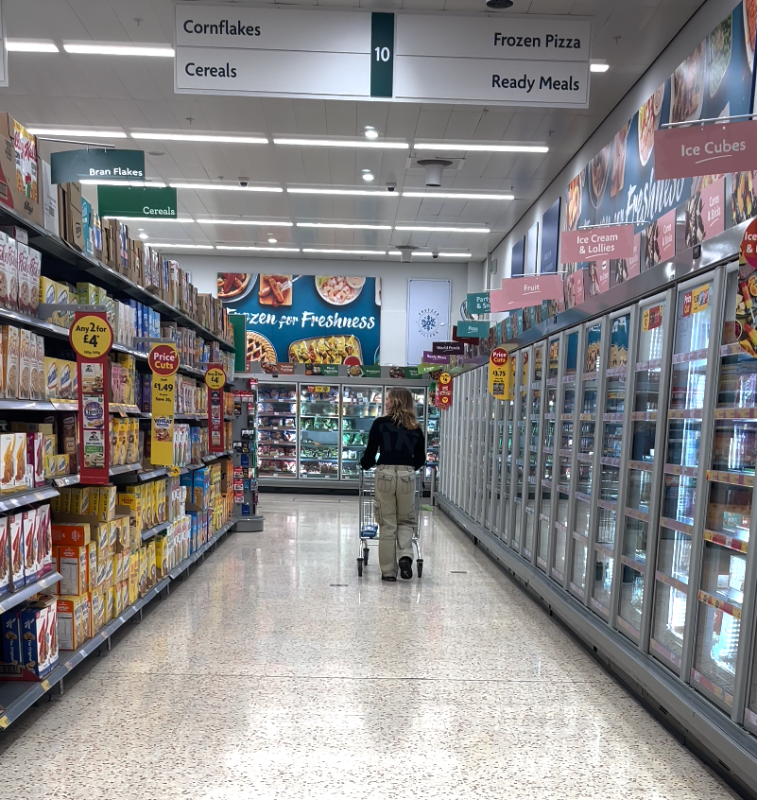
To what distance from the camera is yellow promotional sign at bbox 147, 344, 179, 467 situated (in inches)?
195

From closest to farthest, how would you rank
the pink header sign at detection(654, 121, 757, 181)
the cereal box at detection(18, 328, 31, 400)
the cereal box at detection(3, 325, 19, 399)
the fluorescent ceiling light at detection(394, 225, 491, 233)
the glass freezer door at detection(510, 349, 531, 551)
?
the pink header sign at detection(654, 121, 757, 181)
the cereal box at detection(3, 325, 19, 399)
the cereal box at detection(18, 328, 31, 400)
the glass freezer door at detection(510, 349, 531, 551)
the fluorescent ceiling light at detection(394, 225, 491, 233)

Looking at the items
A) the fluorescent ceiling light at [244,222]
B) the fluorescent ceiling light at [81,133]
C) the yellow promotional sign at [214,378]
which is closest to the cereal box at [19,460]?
the yellow promotional sign at [214,378]

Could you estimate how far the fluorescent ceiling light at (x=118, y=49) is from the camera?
660cm

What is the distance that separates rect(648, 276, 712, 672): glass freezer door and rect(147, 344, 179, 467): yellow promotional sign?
125 inches

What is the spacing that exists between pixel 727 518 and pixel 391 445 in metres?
3.62

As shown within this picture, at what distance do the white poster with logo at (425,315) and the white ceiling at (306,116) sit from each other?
3.53m

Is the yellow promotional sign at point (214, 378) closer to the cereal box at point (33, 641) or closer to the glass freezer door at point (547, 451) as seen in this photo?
the glass freezer door at point (547, 451)

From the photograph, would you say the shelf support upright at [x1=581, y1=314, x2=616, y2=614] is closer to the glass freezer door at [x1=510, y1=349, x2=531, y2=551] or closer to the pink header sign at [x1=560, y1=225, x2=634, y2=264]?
the pink header sign at [x1=560, y1=225, x2=634, y2=264]

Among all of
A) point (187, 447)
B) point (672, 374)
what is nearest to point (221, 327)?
point (187, 447)

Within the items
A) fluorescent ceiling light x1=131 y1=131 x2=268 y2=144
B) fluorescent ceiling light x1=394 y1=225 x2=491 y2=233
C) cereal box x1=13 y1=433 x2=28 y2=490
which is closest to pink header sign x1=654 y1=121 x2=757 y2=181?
cereal box x1=13 y1=433 x2=28 y2=490

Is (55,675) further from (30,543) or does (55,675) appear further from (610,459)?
(610,459)

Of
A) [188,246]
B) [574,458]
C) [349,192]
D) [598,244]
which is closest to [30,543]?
[574,458]

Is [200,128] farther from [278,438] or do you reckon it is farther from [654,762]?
[654,762]

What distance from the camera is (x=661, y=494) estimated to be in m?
3.76
